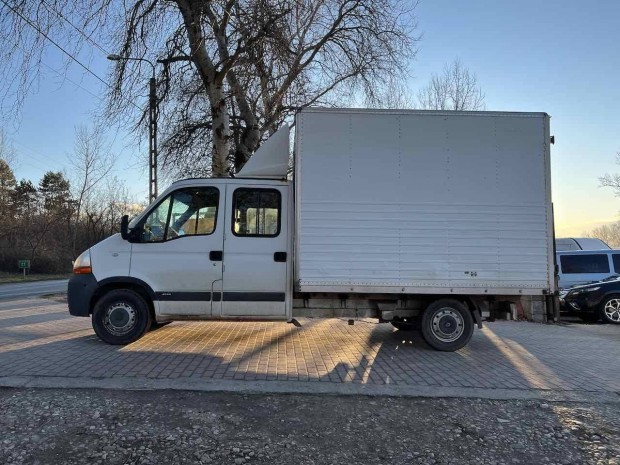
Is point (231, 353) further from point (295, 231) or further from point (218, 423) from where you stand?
point (218, 423)

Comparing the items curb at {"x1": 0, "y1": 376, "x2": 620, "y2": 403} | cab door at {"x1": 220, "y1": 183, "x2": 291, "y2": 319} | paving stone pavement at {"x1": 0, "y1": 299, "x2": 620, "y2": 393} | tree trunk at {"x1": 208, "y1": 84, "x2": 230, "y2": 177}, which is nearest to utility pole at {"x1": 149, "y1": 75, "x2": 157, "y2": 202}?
tree trunk at {"x1": 208, "y1": 84, "x2": 230, "y2": 177}

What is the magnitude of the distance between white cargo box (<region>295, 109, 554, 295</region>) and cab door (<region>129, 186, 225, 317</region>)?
50.6 inches

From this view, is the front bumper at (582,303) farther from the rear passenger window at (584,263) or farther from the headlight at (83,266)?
the headlight at (83,266)

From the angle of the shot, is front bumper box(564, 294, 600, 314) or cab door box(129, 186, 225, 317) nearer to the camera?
cab door box(129, 186, 225, 317)

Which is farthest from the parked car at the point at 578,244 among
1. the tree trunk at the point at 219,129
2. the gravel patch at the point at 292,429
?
the gravel patch at the point at 292,429

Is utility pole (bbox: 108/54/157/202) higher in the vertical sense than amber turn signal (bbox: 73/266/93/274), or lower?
higher

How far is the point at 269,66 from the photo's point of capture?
495 inches

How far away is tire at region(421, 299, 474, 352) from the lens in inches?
289

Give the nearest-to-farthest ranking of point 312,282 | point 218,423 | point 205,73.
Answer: point 218,423, point 312,282, point 205,73

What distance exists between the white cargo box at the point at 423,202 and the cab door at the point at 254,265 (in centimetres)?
34

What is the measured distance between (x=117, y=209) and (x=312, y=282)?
42246 millimetres

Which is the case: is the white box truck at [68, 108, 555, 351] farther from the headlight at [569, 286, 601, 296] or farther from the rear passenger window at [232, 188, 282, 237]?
the headlight at [569, 286, 601, 296]

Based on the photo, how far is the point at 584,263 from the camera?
1377 centimetres

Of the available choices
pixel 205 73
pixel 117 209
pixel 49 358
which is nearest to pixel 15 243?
pixel 117 209
